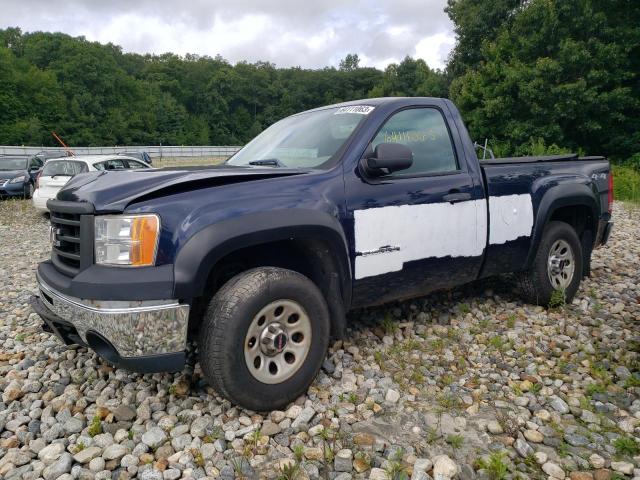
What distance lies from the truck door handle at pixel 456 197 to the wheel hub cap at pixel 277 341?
1439mm

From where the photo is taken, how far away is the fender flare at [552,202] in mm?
4137

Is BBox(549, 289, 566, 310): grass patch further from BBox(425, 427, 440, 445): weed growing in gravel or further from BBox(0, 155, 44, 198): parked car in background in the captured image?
BBox(0, 155, 44, 198): parked car in background

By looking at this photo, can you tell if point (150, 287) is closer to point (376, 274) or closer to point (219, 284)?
point (219, 284)

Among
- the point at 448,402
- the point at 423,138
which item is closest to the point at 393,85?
the point at 423,138

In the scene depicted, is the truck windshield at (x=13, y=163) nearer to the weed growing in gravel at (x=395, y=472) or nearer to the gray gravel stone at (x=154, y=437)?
the gray gravel stone at (x=154, y=437)

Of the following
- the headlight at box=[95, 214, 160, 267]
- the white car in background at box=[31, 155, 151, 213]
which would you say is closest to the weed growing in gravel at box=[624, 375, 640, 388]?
the headlight at box=[95, 214, 160, 267]

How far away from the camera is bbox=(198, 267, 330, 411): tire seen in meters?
2.55

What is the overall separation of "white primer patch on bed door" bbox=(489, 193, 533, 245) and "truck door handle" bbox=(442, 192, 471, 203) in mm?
290

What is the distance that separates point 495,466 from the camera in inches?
89.0

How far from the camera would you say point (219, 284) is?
10.1 feet

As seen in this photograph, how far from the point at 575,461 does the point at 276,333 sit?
167cm

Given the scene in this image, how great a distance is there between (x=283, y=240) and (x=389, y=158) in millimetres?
848

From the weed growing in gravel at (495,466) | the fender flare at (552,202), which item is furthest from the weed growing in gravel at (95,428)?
the fender flare at (552,202)

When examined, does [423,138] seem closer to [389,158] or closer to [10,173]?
[389,158]
